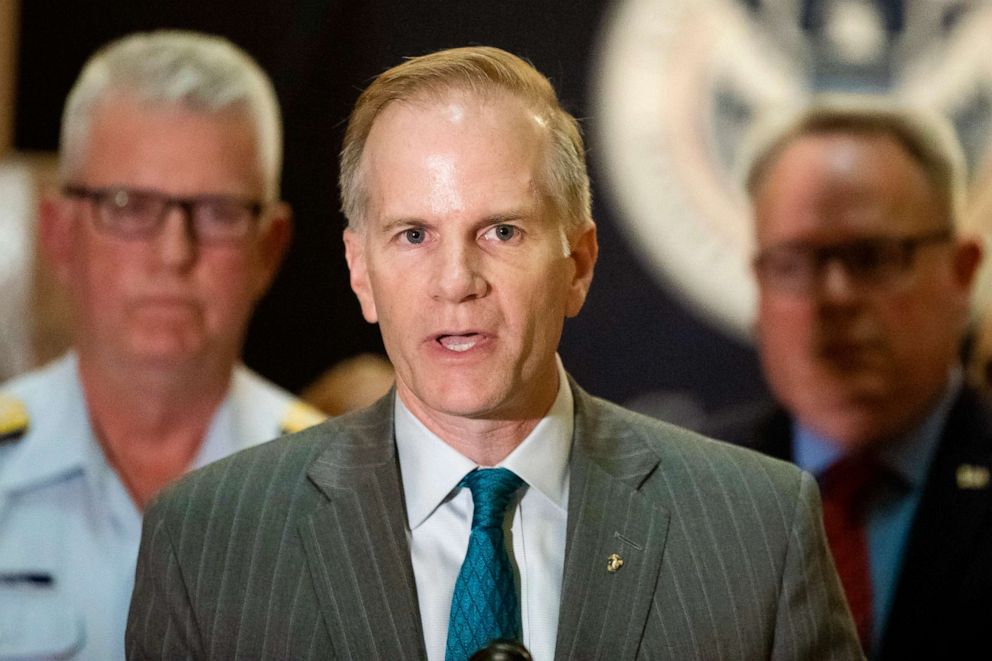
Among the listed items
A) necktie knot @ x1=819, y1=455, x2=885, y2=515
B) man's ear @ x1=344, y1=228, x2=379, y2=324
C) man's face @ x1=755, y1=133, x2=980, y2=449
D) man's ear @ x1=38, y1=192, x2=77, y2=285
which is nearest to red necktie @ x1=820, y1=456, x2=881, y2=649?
necktie knot @ x1=819, y1=455, x2=885, y2=515

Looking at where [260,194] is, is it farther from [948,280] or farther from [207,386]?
[948,280]

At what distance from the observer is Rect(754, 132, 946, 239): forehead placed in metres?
3.17

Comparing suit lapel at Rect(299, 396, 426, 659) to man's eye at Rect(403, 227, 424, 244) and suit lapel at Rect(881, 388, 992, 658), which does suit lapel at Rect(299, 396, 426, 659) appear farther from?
suit lapel at Rect(881, 388, 992, 658)

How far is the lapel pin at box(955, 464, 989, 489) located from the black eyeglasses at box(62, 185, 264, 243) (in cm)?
192

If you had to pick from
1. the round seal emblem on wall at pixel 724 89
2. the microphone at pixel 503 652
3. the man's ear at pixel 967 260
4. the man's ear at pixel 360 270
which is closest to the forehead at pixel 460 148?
the man's ear at pixel 360 270

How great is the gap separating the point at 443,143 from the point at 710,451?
Result: 61 centimetres

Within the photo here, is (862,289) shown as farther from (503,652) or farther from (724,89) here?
(503,652)

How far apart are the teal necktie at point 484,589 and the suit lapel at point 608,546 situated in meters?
0.08

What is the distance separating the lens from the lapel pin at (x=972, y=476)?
317cm

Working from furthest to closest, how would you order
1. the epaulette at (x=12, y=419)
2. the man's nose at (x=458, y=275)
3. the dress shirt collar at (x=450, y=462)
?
the epaulette at (x=12, y=419)
the dress shirt collar at (x=450, y=462)
the man's nose at (x=458, y=275)

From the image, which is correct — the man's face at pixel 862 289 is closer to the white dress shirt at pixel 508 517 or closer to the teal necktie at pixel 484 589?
the white dress shirt at pixel 508 517

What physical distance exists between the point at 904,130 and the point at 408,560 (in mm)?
2061

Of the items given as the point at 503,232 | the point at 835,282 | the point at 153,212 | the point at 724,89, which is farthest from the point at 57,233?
the point at 835,282

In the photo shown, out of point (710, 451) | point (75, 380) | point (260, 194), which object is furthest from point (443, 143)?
point (75, 380)
